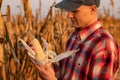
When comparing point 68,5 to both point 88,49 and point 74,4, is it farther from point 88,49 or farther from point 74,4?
point 88,49

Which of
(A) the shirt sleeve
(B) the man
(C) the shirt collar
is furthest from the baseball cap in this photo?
(A) the shirt sleeve

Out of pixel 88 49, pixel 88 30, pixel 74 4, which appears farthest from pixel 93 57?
pixel 74 4

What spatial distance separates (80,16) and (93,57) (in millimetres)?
268

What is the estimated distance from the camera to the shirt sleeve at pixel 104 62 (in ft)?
7.55

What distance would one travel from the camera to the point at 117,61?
2400 mm

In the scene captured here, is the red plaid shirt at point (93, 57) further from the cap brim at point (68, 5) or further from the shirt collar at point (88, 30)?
the cap brim at point (68, 5)

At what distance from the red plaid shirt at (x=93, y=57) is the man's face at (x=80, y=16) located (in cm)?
5

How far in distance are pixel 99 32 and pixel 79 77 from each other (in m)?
0.29

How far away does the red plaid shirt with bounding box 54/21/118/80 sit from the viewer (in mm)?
2309

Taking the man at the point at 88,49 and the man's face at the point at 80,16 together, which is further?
the man's face at the point at 80,16

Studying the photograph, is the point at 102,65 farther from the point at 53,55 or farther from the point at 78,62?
the point at 53,55

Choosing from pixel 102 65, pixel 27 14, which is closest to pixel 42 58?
pixel 102 65

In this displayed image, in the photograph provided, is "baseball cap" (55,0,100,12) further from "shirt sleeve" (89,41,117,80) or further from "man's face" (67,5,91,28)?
"shirt sleeve" (89,41,117,80)

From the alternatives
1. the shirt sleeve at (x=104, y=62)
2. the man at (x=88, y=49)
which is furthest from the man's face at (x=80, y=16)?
the shirt sleeve at (x=104, y=62)
